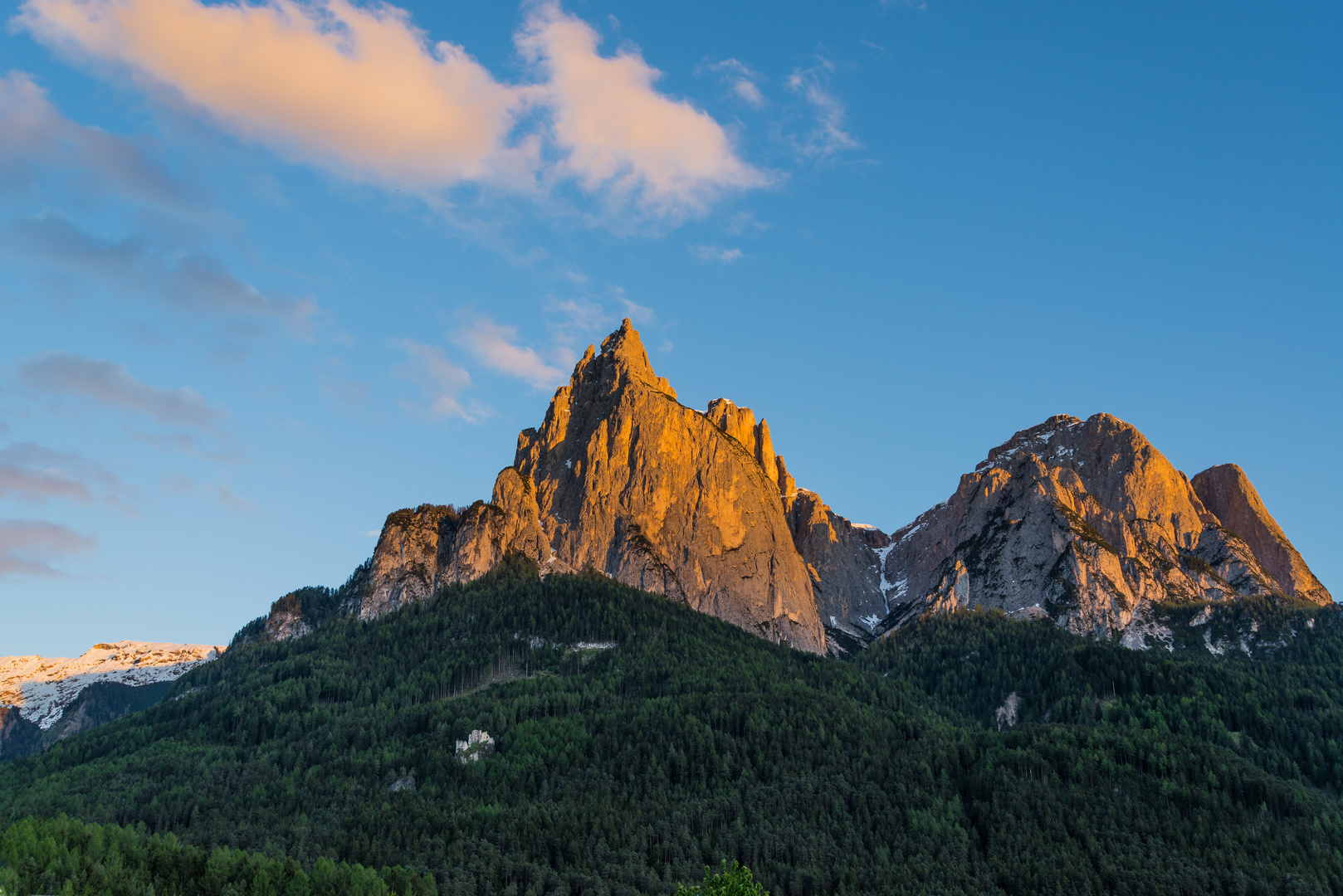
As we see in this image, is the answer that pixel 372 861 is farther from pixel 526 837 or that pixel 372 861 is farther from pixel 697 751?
pixel 697 751

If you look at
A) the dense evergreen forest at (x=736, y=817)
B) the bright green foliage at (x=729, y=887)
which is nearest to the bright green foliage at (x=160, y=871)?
the dense evergreen forest at (x=736, y=817)

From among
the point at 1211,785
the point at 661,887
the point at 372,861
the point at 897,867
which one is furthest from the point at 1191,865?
the point at 372,861

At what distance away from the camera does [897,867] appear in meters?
162

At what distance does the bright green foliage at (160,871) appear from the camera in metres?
135

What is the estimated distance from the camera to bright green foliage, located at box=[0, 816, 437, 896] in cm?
13475

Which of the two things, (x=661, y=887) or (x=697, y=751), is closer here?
(x=661, y=887)

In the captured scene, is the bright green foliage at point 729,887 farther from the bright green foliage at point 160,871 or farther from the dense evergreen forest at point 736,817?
the bright green foliage at point 160,871

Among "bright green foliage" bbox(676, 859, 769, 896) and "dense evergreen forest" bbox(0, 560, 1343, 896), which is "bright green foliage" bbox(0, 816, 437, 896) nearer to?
"dense evergreen forest" bbox(0, 560, 1343, 896)

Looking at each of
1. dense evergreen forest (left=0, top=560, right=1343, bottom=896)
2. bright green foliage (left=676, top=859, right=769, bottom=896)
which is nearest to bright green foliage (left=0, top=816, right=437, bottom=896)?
dense evergreen forest (left=0, top=560, right=1343, bottom=896)

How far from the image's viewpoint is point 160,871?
144m

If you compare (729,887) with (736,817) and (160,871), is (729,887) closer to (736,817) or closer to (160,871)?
(736,817)

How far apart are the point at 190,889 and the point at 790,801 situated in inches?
3489

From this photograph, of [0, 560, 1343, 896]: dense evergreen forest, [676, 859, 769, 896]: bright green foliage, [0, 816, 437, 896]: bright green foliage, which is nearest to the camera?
[676, 859, 769, 896]: bright green foliage

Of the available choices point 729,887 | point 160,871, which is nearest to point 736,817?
point 729,887
